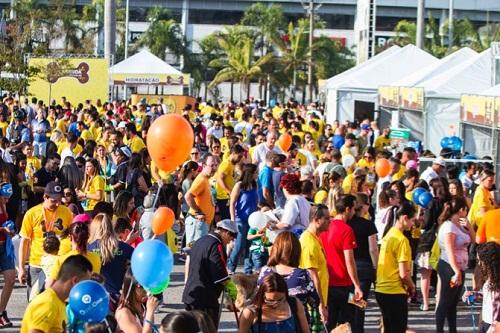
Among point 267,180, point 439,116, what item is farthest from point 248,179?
point 439,116

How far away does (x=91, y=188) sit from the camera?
45.4ft

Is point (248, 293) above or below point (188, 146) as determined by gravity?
below

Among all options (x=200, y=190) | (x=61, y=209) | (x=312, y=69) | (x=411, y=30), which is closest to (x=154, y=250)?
(x=61, y=209)

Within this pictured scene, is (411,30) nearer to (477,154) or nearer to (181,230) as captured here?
(477,154)

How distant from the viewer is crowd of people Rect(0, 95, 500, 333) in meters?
7.66

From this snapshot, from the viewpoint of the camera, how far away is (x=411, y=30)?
66.9 m

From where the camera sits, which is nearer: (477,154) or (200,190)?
(200,190)

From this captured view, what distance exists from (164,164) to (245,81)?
53846 mm

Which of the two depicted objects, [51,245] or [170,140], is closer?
[51,245]

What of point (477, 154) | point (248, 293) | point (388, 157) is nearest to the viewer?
point (248, 293)

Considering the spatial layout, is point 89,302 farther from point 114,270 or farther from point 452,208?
point 452,208

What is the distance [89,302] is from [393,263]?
415 cm

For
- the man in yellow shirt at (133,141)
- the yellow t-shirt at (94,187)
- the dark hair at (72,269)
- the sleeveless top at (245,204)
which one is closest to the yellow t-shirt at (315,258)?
the dark hair at (72,269)

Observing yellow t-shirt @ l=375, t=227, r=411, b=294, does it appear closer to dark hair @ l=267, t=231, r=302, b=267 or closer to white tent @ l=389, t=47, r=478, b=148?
dark hair @ l=267, t=231, r=302, b=267
